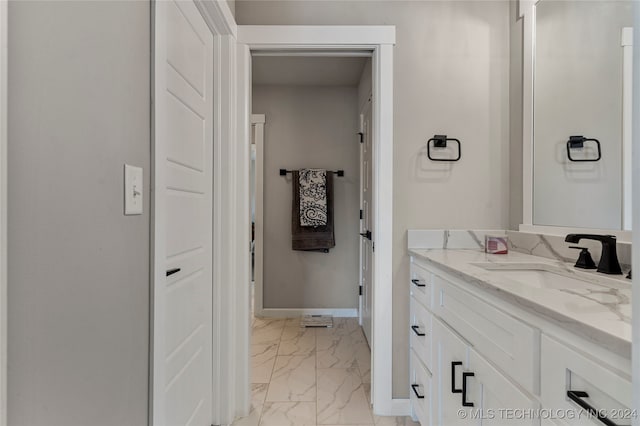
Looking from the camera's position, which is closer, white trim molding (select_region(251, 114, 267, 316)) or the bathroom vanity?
the bathroom vanity

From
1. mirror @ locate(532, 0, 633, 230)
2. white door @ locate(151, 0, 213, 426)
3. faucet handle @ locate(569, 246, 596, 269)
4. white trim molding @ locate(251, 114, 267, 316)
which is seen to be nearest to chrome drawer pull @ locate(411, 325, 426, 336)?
faucet handle @ locate(569, 246, 596, 269)

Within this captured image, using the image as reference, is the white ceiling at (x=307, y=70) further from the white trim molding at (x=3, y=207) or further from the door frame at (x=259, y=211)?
the white trim molding at (x=3, y=207)

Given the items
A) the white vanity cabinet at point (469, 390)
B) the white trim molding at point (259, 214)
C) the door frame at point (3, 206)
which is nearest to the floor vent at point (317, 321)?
the white trim molding at point (259, 214)

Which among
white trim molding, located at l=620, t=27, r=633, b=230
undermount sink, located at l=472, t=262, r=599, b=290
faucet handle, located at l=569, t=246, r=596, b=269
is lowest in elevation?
undermount sink, located at l=472, t=262, r=599, b=290

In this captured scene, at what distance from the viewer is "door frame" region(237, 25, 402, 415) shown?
1723 millimetres

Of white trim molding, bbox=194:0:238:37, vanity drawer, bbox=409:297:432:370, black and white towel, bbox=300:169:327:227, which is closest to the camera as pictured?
white trim molding, bbox=194:0:238:37

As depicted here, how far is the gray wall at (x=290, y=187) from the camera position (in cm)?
337

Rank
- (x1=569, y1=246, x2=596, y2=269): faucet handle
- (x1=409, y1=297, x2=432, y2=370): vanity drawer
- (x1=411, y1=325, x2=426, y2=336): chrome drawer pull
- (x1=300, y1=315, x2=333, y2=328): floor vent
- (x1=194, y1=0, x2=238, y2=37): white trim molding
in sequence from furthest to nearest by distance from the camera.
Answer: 1. (x1=300, y1=315, x2=333, y2=328): floor vent
2. (x1=411, y1=325, x2=426, y2=336): chrome drawer pull
3. (x1=409, y1=297, x2=432, y2=370): vanity drawer
4. (x1=194, y1=0, x2=238, y2=37): white trim molding
5. (x1=569, y1=246, x2=596, y2=269): faucet handle

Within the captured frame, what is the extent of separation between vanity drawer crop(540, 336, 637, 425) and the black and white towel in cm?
258

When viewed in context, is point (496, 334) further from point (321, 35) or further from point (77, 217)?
point (321, 35)

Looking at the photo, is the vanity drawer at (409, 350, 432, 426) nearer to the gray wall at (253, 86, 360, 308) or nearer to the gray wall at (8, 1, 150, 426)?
the gray wall at (8, 1, 150, 426)

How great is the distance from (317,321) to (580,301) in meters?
2.64

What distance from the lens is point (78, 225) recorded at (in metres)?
0.61

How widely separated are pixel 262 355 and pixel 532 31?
2.77 meters
